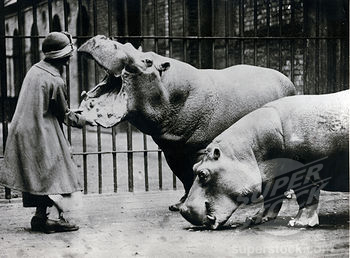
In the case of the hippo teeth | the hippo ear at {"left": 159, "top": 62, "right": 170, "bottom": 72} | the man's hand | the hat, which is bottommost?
the hippo teeth

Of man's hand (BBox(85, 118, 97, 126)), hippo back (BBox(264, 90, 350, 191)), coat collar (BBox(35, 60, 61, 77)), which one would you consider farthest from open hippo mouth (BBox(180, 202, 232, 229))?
coat collar (BBox(35, 60, 61, 77))

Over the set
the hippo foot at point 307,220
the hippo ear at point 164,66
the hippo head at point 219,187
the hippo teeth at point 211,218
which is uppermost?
the hippo ear at point 164,66

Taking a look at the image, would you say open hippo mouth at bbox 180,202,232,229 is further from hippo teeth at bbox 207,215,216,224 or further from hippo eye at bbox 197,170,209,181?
hippo eye at bbox 197,170,209,181

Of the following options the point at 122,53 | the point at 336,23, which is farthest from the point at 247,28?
the point at 122,53

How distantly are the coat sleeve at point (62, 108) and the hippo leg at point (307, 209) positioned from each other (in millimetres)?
2370

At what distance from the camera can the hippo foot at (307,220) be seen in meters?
6.20

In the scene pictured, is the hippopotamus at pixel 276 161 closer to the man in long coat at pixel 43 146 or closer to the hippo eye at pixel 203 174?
the hippo eye at pixel 203 174

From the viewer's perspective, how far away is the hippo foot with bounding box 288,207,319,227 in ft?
20.3

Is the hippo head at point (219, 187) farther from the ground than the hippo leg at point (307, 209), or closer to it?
farther from the ground

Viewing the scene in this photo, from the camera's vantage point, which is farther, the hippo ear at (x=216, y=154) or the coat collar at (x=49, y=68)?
the coat collar at (x=49, y=68)

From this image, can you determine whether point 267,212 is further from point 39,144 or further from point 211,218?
point 39,144

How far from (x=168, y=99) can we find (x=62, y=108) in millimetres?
1118

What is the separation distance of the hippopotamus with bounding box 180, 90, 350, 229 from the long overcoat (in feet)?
4.36

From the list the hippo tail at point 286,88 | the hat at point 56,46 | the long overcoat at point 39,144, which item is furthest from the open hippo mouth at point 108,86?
the hippo tail at point 286,88
